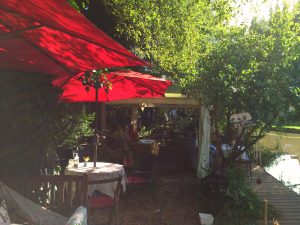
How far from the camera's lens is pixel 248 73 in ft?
20.0

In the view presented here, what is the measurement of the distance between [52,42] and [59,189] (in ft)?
4.95

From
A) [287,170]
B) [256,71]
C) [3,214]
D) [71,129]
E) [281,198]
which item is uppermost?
[256,71]

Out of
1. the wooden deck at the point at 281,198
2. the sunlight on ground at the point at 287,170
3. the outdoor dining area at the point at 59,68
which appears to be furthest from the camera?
the sunlight on ground at the point at 287,170

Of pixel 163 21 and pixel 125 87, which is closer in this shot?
pixel 125 87

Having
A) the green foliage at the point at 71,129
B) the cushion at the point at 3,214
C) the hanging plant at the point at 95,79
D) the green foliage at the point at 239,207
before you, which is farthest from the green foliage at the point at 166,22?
the cushion at the point at 3,214

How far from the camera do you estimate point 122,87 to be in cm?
611

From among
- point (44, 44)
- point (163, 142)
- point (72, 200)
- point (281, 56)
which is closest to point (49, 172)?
point (72, 200)

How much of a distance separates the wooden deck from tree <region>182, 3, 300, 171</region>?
154 centimetres

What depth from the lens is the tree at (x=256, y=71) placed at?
601cm

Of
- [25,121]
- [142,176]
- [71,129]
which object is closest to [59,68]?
[25,121]

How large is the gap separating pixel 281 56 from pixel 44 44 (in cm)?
399

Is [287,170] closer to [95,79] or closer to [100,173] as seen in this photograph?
[100,173]

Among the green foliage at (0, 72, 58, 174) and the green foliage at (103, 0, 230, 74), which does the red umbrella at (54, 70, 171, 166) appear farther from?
the green foliage at (103, 0, 230, 74)

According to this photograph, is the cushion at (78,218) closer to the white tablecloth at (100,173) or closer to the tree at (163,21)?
the white tablecloth at (100,173)
